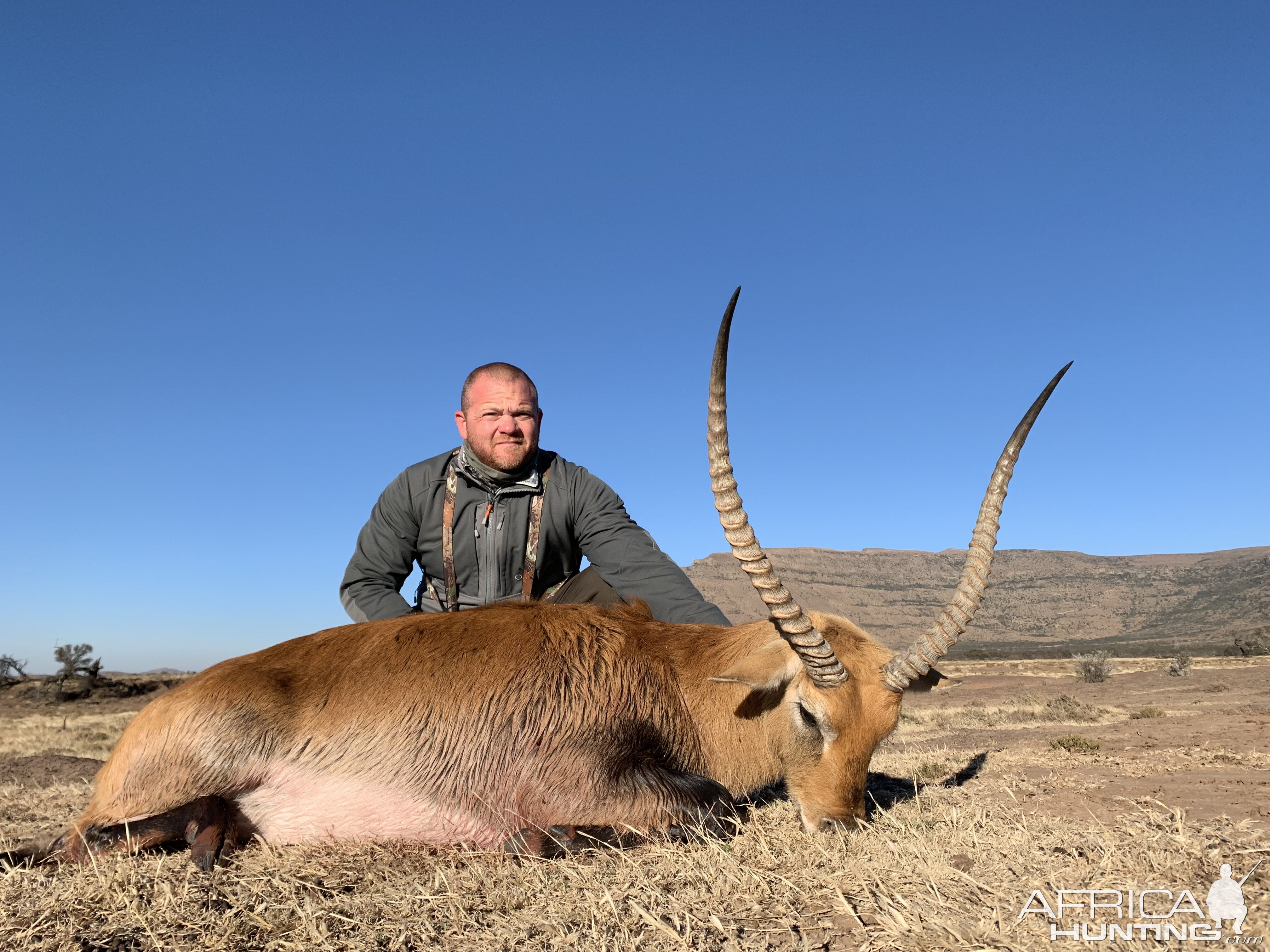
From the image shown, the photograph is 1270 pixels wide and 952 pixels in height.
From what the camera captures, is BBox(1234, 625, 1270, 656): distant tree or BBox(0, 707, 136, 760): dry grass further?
BBox(1234, 625, 1270, 656): distant tree

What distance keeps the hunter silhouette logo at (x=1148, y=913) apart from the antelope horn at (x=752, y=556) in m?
1.58

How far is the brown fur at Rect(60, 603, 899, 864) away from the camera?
404 centimetres

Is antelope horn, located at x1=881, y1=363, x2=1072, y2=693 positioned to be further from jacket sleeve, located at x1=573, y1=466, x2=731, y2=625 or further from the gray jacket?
the gray jacket

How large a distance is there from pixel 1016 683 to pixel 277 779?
2656 cm

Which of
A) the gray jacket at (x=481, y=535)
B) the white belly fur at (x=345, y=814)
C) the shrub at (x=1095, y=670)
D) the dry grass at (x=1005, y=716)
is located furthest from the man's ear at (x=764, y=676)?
the shrub at (x=1095, y=670)

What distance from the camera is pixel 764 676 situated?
434 cm

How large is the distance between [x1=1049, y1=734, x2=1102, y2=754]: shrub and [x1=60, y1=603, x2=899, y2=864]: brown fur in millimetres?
4269

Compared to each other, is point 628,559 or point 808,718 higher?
point 628,559

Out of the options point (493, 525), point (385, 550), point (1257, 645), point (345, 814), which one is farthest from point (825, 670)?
point (1257, 645)

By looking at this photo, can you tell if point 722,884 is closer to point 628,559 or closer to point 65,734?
point 628,559

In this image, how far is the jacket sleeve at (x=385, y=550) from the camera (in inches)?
258

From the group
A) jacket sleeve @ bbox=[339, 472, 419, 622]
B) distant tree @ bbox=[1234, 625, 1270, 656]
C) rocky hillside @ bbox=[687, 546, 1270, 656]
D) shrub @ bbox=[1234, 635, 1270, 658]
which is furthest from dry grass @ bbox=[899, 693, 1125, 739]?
rocky hillside @ bbox=[687, 546, 1270, 656]

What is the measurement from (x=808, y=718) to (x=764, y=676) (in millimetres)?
387

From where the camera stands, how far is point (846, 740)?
4.29m
